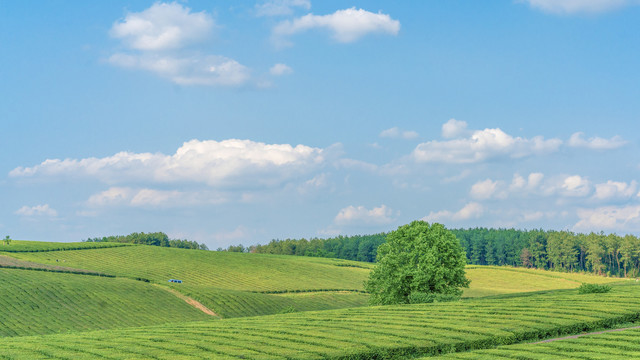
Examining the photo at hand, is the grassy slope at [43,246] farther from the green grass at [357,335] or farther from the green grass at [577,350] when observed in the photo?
the green grass at [577,350]

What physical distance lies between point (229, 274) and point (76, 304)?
61132 millimetres

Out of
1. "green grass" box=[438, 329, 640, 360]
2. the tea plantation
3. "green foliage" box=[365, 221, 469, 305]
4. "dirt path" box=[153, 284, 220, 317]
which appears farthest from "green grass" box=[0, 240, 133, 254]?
"green grass" box=[438, 329, 640, 360]

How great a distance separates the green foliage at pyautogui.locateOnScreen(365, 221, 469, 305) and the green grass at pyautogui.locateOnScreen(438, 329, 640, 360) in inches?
1623

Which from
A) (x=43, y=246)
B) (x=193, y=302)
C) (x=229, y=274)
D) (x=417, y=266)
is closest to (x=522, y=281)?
(x=229, y=274)

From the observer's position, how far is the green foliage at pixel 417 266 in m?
84.5

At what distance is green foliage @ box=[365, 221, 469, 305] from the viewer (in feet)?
277

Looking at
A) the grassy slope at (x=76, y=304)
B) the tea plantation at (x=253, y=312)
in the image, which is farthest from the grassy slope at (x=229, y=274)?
the grassy slope at (x=76, y=304)

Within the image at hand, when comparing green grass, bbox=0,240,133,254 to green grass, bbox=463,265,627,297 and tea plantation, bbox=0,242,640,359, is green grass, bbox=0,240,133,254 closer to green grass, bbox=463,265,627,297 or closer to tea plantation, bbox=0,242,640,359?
tea plantation, bbox=0,242,640,359

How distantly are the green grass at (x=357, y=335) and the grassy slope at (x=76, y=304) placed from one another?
142ft

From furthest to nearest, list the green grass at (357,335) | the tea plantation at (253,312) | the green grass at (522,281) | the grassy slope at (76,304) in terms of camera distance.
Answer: the green grass at (522,281), the grassy slope at (76,304), the tea plantation at (253,312), the green grass at (357,335)

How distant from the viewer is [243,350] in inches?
1583

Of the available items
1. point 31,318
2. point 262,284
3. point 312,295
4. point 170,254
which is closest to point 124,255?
point 170,254

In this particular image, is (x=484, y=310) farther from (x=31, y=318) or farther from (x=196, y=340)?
(x=31, y=318)

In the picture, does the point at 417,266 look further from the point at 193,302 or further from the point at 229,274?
the point at 229,274
